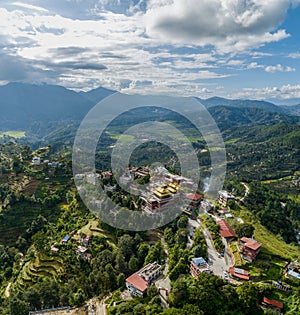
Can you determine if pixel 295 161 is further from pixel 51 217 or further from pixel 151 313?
pixel 151 313

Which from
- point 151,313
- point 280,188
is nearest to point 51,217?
point 151,313

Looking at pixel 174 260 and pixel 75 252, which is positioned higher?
pixel 174 260

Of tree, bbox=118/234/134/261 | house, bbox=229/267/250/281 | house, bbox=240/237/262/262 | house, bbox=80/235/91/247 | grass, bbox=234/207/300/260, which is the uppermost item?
house, bbox=240/237/262/262

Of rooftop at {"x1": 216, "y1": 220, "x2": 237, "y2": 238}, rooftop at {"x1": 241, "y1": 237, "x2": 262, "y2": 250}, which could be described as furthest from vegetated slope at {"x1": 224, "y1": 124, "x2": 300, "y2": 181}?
rooftop at {"x1": 241, "y1": 237, "x2": 262, "y2": 250}

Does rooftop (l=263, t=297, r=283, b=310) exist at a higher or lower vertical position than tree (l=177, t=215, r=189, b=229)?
lower

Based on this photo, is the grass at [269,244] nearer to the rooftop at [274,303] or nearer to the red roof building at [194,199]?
the red roof building at [194,199]

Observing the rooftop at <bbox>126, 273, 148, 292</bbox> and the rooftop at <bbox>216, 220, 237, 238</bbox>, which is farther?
the rooftop at <bbox>216, 220, 237, 238</bbox>

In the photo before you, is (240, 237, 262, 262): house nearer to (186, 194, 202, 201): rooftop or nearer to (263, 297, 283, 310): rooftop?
(263, 297, 283, 310): rooftop
